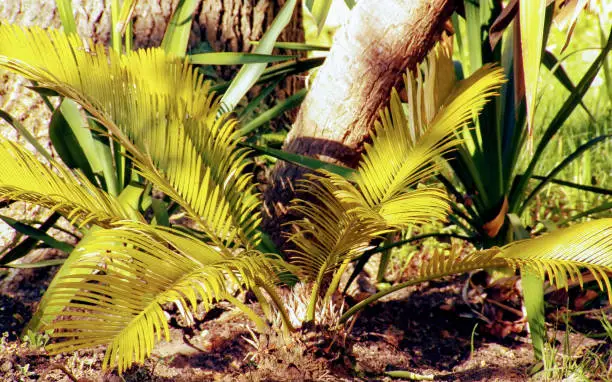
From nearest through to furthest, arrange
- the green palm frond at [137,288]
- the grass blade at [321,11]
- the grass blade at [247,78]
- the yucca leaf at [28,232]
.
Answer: the green palm frond at [137,288], the grass blade at [321,11], the yucca leaf at [28,232], the grass blade at [247,78]

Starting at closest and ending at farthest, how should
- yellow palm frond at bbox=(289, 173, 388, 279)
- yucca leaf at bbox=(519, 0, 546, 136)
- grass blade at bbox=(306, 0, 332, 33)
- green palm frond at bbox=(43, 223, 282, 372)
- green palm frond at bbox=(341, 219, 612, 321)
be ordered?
green palm frond at bbox=(43, 223, 282, 372)
yucca leaf at bbox=(519, 0, 546, 136)
green palm frond at bbox=(341, 219, 612, 321)
yellow palm frond at bbox=(289, 173, 388, 279)
grass blade at bbox=(306, 0, 332, 33)

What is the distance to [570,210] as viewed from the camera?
335cm

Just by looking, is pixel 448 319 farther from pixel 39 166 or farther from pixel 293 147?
pixel 39 166

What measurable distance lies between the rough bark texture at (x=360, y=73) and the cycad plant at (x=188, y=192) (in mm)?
162

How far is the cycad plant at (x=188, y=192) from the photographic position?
1693mm

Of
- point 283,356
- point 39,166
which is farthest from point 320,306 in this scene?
point 39,166

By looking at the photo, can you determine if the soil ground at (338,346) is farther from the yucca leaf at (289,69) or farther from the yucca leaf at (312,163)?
the yucca leaf at (289,69)

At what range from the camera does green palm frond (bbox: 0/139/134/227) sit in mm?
1767

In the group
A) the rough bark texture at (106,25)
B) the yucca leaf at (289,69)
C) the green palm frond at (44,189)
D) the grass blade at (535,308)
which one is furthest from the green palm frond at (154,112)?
the grass blade at (535,308)

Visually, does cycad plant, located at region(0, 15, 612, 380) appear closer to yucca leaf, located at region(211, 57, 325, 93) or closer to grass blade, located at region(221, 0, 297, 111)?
grass blade, located at region(221, 0, 297, 111)

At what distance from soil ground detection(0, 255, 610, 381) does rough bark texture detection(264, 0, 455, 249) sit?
56 centimetres

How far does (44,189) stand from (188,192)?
0.39 meters

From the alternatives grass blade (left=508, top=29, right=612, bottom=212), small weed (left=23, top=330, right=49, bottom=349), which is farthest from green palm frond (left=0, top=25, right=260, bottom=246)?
grass blade (left=508, top=29, right=612, bottom=212)

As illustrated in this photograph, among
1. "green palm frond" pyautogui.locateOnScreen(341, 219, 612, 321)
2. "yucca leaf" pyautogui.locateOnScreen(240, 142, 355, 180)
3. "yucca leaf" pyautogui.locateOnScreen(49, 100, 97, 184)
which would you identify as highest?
"yucca leaf" pyautogui.locateOnScreen(49, 100, 97, 184)
